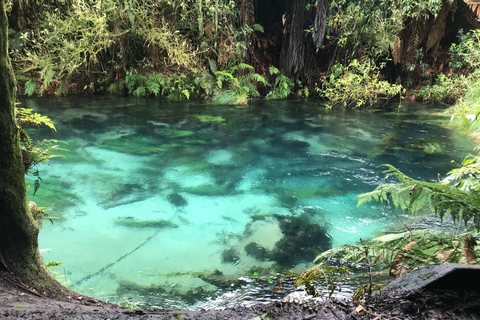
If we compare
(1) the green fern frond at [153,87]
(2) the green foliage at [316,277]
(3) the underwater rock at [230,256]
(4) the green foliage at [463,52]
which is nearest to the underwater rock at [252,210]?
(3) the underwater rock at [230,256]

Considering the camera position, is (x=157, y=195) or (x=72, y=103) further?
(x=72, y=103)

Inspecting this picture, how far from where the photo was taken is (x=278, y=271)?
10.2 ft

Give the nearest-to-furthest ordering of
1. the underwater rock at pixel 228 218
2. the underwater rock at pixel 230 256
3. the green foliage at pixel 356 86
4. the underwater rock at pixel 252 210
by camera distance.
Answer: the underwater rock at pixel 230 256 < the underwater rock at pixel 228 218 < the underwater rock at pixel 252 210 < the green foliage at pixel 356 86

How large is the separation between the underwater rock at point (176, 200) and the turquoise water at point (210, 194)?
1.3 inches

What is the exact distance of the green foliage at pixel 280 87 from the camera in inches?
503

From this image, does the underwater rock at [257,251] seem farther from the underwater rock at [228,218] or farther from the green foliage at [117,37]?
the green foliage at [117,37]

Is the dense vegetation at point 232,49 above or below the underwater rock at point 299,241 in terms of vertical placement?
above

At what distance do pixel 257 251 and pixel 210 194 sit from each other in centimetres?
165

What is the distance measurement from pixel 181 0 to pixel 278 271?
10.8 m

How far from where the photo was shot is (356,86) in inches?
437

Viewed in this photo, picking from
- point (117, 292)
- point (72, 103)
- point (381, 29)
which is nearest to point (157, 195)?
point (117, 292)

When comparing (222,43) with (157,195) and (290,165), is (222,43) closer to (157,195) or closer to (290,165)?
(290,165)

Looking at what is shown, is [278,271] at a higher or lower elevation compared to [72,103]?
lower

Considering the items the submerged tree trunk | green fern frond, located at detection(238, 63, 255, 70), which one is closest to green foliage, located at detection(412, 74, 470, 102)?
the submerged tree trunk
